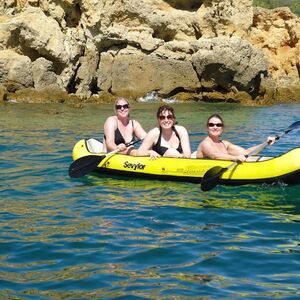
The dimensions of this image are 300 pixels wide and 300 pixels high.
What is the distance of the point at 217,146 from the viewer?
27.5 ft

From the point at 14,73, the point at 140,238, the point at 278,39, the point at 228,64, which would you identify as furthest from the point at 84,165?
the point at 278,39

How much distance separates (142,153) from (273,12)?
22721 millimetres

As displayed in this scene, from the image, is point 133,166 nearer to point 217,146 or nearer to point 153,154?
A: point 153,154

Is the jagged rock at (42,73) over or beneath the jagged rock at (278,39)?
beneath

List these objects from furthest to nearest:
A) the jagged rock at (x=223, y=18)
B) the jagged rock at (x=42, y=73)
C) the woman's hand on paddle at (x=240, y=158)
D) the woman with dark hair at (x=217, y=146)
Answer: the jagged rock at (x=223, y=18) < the jagged rock at (x=42, y=73) < the woman with dark hair at (x=217, y=146) < the woman's hand on paddle at (x=240, y=158)

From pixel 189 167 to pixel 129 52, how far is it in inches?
681

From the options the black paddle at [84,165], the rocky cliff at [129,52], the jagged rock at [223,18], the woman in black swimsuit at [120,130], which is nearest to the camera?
the black paddle at [84,165]

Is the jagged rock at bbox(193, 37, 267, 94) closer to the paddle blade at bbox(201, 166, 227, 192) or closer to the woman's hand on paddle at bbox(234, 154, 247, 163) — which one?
the woman's hand on paddle at bbox(234, 154, 247, 163)

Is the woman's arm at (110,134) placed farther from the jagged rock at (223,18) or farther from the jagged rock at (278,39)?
the jagged rock at (278,39)

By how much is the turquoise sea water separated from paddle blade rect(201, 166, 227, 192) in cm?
14

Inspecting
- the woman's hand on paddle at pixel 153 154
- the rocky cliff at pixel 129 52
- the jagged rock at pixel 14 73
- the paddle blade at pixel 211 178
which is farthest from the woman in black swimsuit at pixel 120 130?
the jagged rock at pixel 14 73

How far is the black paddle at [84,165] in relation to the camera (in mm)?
8766

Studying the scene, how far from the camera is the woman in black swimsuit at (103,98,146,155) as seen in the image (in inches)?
367

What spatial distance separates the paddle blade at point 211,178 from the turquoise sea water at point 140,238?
0.14 m
